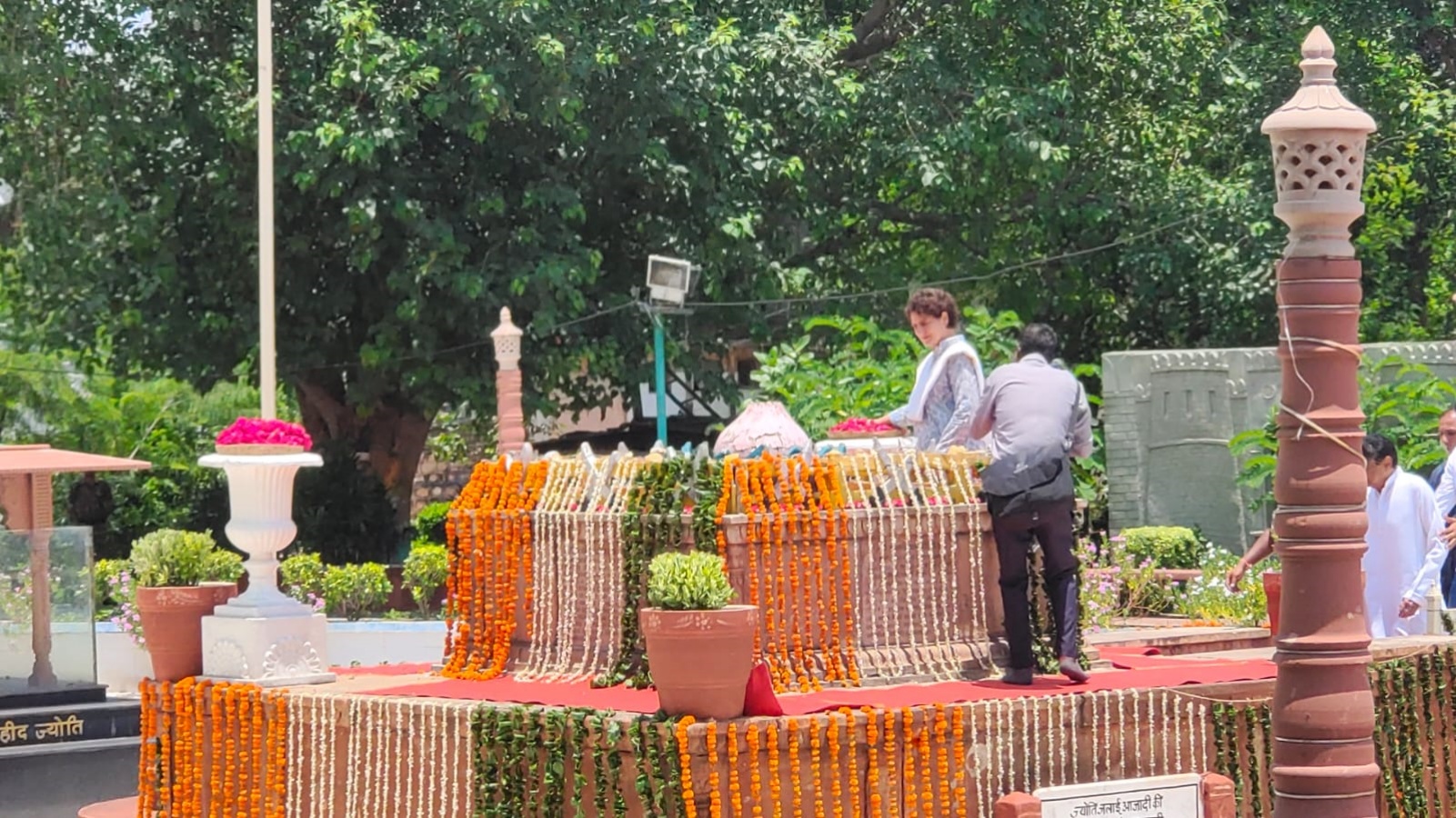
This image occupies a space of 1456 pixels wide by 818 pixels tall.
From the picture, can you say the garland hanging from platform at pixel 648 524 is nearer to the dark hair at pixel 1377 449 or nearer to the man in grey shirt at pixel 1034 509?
the man in grey shirt at pixel 1034 509

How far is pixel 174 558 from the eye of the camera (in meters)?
10.9

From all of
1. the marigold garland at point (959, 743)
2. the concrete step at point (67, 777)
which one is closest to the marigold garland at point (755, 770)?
the marigold garland at point (959, 743)

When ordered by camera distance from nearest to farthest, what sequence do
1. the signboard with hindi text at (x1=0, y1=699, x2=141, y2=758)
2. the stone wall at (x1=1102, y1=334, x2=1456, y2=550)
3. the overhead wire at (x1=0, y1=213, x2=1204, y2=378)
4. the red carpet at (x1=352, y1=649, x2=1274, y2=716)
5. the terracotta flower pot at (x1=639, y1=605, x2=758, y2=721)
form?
the terracotta flower pot at (x1=639, y1=605, x2=758, y2=721), the red carpet at (x1=352, y1=649, x2=1274, y2=716), the signboard with hindi text at (x1=0, y1=699, x2=141, y2=758), the stone wall at (x1=1102, y1=334, x2=1456, y2=550), the overhead wire at (x1=0, y1=213, x2=1204, y2=378)

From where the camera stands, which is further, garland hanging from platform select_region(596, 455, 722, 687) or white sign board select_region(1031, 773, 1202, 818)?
garland hanging from platform select_region(596, 455, 722, 687)

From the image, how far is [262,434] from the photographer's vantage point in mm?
10695

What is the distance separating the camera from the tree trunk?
25250 mm

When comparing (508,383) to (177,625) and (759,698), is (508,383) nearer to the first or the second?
(177,625)

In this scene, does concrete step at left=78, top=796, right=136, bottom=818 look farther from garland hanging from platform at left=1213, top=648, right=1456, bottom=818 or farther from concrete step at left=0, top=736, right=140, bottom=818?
garland hanging from platform at left=1213, top=648, right=1456, bottom=818

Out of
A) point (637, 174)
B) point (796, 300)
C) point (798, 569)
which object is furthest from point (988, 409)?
point (796, 300)

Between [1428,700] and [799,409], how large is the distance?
10960 mm

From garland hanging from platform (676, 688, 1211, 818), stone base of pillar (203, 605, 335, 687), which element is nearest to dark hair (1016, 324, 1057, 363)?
garland hanging from platform (676, 688, 1211, 818)

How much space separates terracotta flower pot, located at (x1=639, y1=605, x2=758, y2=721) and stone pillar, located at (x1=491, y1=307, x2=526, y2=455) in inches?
491

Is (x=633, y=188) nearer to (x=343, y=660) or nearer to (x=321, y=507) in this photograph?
(x=321, y=507)

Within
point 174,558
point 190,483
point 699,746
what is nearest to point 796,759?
point 699,746
